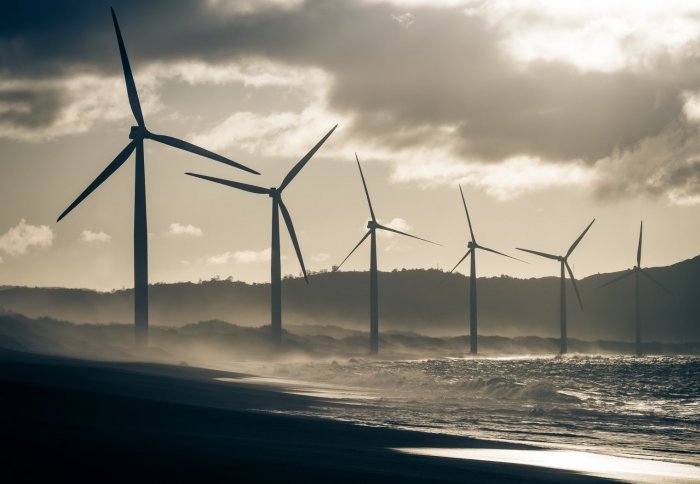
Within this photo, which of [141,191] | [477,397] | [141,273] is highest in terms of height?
[141,191]

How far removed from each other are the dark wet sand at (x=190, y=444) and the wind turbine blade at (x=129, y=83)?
Result: 123 feet

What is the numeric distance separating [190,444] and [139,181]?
4536 centimetres

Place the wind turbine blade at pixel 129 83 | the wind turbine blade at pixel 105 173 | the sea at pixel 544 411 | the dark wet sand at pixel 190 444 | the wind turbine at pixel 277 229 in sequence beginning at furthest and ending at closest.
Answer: the wind turbine at pixel 277 229 → the wind turbine blade at pixel 129 83 → the wind turbine blade at pixel 105 173 → the sea at pixel 544 411 → the dark wet sand at pixel 190 444

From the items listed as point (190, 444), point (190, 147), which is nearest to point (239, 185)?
point (190, 147)

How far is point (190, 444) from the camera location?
58.6ft

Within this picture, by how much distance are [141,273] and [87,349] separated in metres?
15.8

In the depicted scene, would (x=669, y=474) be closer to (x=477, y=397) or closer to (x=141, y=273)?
(x=477, y=397)

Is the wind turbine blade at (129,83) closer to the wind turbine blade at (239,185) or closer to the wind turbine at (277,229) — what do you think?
the wind turbine blade at (239,185)

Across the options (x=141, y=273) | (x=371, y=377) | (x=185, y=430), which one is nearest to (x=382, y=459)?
(x=185, y=430)

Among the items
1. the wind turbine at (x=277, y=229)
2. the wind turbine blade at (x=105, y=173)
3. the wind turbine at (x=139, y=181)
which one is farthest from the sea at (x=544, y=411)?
the wind turbine at (x=277, y=229)

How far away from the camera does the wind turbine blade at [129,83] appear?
62.4 meters

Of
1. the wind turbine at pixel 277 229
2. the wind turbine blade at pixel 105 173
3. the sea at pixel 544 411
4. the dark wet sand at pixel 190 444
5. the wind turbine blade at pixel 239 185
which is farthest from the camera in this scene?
the wind turbine at pixel 277 229

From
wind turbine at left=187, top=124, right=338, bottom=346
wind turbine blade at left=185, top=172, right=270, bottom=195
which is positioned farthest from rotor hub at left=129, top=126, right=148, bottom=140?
wind turbine at left=187, top=124, right=338, bottom=346

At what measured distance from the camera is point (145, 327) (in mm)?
61969
